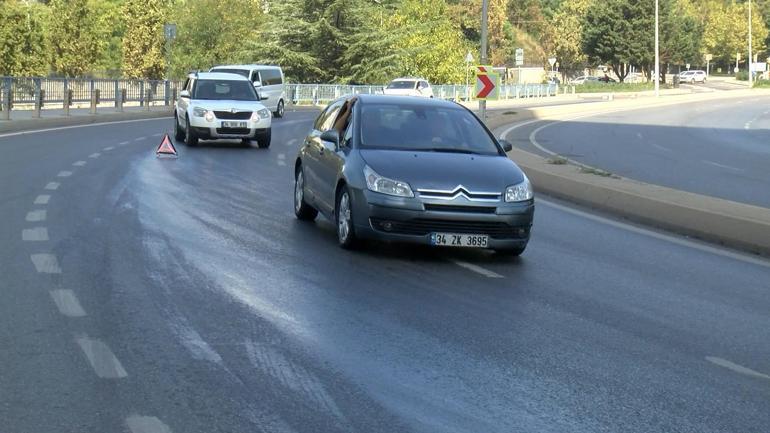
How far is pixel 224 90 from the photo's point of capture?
2798 centimetres

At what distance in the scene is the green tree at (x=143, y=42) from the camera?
258ft

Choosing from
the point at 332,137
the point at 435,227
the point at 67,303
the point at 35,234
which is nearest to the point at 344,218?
the point at 332,137

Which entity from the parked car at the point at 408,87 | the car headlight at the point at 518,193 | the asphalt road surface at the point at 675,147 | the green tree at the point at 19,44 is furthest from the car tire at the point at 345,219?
the green tree at the point at 19,44

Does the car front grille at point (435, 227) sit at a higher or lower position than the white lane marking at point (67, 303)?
higher

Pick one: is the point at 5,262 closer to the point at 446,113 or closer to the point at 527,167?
the point at 446,113

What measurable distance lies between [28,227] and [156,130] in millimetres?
22245

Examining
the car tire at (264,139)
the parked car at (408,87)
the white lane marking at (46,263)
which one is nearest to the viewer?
the white lane marking at (46,263)

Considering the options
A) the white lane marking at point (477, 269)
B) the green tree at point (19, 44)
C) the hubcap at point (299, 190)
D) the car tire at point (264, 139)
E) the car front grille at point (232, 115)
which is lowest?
the white lane marking at point (477, 269)

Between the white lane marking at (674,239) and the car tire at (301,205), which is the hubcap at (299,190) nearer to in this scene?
the car tire at (301,205)

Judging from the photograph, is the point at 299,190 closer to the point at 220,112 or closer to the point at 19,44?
the point at 220,112

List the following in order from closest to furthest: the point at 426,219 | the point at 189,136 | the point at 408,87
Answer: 1. the point at 426,219
2. the point at 189,136
3. the point at 408,87

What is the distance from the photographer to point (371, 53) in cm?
7519

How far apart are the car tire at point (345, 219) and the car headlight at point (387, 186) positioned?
32cm

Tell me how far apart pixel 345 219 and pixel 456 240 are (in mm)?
1223
